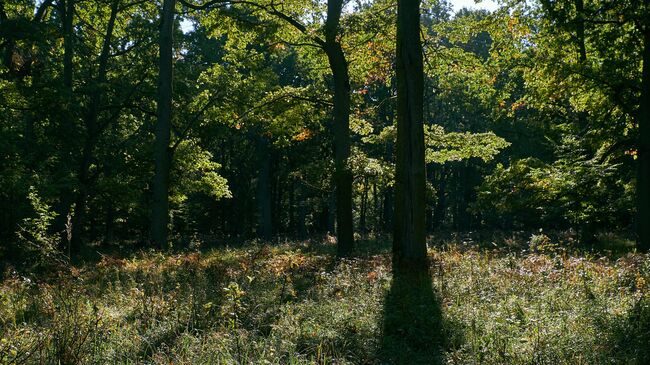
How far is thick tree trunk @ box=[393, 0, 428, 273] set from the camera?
9.70m

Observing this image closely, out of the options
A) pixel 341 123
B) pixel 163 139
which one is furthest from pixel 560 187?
pixel 163 139

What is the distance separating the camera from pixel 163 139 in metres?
16.5

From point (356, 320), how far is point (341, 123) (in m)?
8.79

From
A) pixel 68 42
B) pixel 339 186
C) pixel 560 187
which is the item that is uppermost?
pixel 68 42

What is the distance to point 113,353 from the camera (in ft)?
18.0

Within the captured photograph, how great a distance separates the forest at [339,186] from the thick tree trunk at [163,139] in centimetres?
6

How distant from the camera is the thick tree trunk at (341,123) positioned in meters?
14.3

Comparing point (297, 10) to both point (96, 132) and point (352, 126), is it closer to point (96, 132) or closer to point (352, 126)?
point (352, 126)

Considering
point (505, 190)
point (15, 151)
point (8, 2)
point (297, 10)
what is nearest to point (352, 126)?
point (297, 10)

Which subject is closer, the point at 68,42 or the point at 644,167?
the point at 644,167

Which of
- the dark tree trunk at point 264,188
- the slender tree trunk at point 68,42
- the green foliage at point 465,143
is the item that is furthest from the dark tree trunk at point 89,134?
the dark tree trunk at point 264,188

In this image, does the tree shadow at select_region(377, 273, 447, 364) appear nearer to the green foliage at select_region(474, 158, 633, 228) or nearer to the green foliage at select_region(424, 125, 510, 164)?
the green foliage at select_region(474, 158, 633, 228)

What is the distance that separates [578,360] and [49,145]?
61.8 ft

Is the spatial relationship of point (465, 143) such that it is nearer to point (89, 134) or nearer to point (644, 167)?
point (644, 167)
